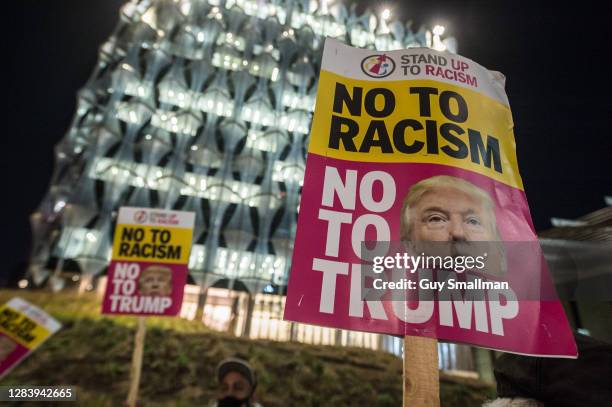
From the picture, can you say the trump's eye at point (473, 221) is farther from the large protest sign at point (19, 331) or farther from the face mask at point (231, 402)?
the large protest sign at point (19, 331)

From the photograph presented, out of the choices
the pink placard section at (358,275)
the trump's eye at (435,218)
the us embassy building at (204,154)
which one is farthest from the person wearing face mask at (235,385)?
the us embassy building at (204,154)

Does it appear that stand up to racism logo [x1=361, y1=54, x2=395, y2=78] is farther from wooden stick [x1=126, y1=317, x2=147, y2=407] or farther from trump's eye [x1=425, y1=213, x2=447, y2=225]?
wooden stick [x1=126, y1=317, x2=147, y2=407]

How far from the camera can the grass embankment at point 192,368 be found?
1432cm

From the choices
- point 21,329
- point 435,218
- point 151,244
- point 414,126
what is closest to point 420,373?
point 435,218

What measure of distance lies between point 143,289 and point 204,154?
2530cm

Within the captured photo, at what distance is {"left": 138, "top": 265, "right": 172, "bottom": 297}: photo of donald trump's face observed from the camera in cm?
941

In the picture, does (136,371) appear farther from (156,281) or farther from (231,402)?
(231,402)

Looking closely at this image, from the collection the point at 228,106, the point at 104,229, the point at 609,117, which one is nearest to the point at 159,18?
the point at 228,106

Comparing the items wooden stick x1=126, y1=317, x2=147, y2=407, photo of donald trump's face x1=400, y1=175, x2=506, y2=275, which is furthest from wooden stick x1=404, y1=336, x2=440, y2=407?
wooden stick x1=126, y1=317, x2=147, y2=407

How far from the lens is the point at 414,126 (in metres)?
3.18

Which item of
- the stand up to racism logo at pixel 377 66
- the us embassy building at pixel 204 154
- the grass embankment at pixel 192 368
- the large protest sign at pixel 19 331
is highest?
the us embassy building at pixel 204 154

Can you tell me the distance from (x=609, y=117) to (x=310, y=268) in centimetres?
1945

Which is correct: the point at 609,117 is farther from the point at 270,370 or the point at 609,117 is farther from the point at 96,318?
the point at 96,318

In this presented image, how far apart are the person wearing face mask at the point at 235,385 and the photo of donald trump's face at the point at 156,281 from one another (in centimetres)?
424
